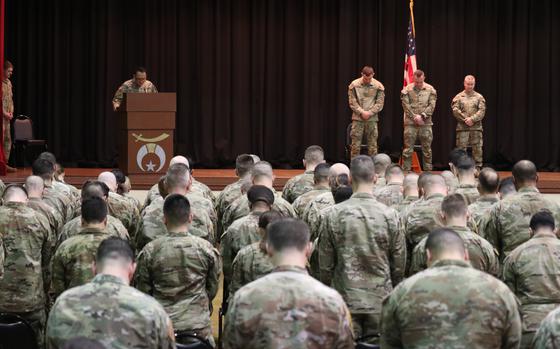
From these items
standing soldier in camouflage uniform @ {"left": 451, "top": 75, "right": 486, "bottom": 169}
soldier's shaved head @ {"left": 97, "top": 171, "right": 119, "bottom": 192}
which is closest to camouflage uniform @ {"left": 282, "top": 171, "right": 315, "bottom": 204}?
soldier's shaved head @ {"left": 97, "top": 171, "right": 119, "bottom": 192}

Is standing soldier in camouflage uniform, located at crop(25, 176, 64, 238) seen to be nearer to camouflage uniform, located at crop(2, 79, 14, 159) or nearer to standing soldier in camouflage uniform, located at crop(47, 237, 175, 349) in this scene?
standing soldier in camouflage uniform, located at crop(47, 237, 175, 349)

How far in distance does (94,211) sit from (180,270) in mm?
658

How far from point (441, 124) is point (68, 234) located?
459 inches

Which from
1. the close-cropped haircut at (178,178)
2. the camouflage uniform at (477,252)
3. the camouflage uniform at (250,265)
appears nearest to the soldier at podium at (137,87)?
the close-cropped haircut at (178,178)

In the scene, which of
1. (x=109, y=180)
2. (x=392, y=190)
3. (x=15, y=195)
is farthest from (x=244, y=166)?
(x=15, y=195)

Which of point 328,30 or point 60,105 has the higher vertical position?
point 328,30

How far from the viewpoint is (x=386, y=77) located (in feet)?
57.3

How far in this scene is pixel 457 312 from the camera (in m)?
4.05

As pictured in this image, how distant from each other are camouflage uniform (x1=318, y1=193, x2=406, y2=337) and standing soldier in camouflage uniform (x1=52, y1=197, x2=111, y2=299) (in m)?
1.33

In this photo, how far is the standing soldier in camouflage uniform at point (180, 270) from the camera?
18.3 ft

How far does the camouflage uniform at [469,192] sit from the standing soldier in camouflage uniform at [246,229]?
6.57 feet

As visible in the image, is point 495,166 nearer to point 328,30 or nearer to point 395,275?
point 328,30

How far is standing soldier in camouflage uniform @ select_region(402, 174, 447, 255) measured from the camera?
6.84m

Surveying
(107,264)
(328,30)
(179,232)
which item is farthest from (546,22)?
(107,264)
